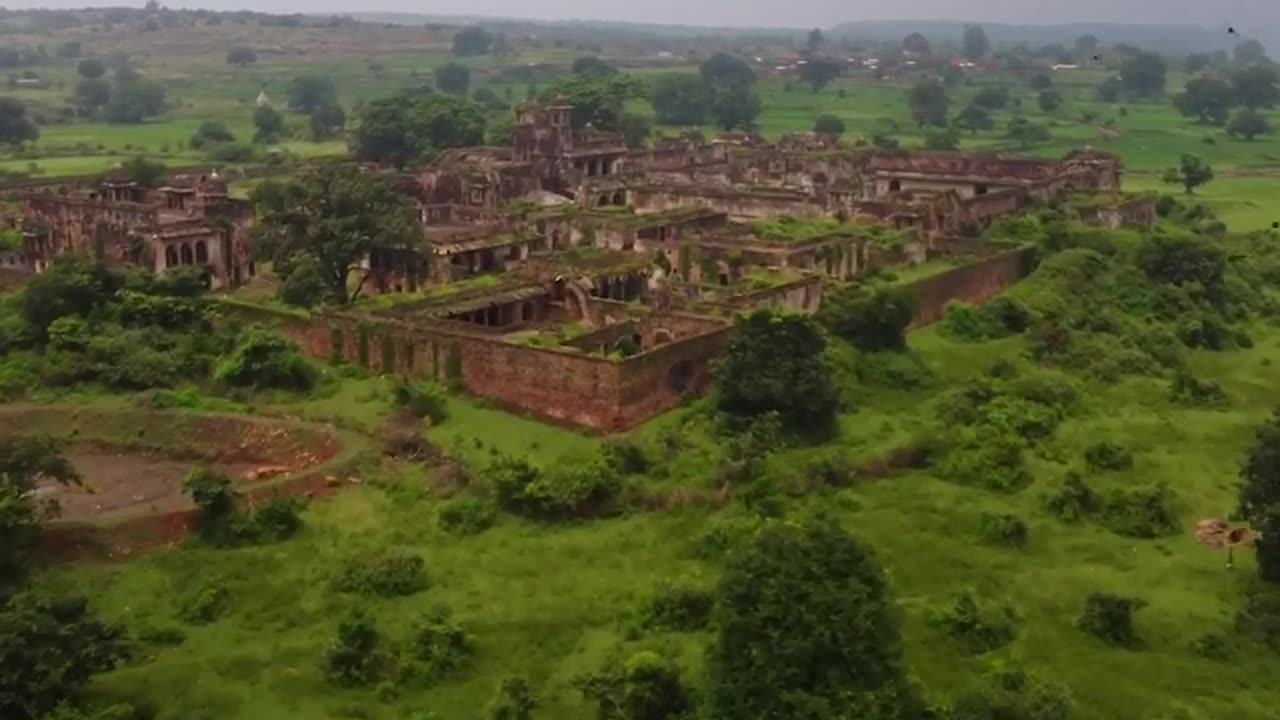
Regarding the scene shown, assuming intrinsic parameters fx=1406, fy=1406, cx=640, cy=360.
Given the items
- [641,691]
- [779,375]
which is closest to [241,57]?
[779,375]

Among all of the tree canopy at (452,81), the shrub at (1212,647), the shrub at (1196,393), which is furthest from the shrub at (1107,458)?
the tree canopy at (452,81)

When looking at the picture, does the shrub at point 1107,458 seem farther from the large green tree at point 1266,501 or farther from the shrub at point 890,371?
the shrub at point 890,371

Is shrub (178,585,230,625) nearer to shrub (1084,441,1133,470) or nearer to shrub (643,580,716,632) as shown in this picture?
shrub (643,580,716,632)

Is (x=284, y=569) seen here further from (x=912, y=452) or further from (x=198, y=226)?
(x=198, y=226)

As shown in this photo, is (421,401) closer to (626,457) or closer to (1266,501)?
(626,457)

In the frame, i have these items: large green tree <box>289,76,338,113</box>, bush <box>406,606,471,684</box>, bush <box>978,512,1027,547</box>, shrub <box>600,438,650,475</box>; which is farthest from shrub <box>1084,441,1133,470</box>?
large green tree <box>289,76,338,113</box>

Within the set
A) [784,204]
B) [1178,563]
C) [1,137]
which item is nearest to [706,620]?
[1178,563]
